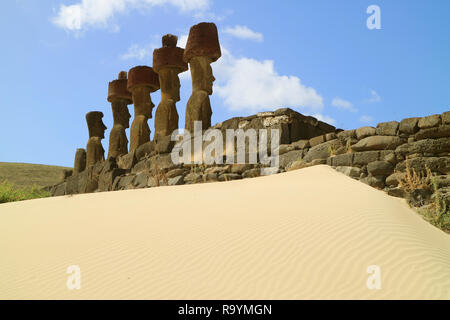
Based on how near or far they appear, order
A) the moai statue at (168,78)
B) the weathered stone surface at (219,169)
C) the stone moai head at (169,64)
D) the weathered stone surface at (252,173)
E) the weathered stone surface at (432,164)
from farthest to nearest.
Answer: the stone moai head at (169,64) < the moai statue at (168,78) < the weathered stone surface at (219,169) < the weathered stone surface at (252,173) < the weathered stone surface at (432,164)

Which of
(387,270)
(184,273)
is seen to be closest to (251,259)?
(184,273)

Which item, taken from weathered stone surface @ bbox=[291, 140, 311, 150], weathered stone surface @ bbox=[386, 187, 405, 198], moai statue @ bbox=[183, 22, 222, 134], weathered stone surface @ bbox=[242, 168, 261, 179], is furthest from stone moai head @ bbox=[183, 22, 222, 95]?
weathered stone surface @ bbox=[386, 187, 405, 198]

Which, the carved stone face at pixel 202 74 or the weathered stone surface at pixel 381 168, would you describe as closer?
the weathered stone surface at pixel 381 168

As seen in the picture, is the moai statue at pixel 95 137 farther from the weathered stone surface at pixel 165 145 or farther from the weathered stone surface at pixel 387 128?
the weathered stone surface at pixel 387 128

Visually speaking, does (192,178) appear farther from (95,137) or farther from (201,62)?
(95,137)

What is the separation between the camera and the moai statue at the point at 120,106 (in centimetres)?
1436

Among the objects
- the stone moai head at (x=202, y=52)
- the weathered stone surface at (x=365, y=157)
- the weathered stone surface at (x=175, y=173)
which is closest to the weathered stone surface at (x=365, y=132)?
the weathered stone surface at (x=365, y=157)

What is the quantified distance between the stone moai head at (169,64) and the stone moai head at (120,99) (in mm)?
2763

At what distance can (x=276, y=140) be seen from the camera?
26.6ft

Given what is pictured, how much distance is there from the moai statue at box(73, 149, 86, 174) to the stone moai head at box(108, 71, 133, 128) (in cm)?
197

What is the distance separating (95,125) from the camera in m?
→ 15.3

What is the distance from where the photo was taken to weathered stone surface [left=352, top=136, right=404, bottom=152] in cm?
668

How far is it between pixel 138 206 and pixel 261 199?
1.67 metres
